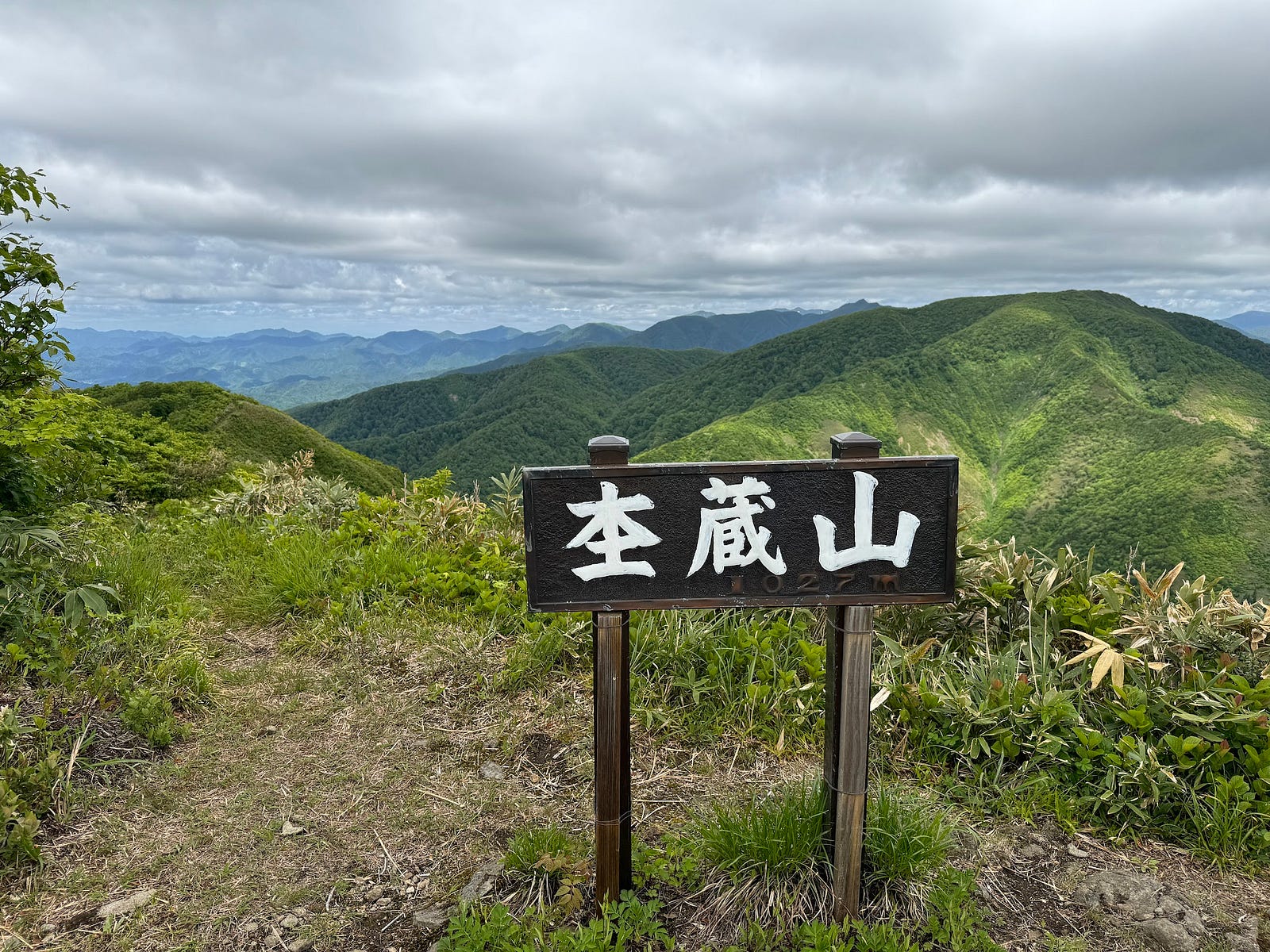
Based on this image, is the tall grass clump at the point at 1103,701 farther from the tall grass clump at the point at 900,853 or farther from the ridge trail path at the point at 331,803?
the ridge trail path at the point at 331,803

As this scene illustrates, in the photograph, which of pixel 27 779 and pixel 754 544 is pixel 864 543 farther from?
pixel 27 779

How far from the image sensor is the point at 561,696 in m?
4.25

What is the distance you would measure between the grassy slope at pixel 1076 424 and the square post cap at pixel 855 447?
36.7 meters

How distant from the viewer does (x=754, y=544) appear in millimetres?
2562

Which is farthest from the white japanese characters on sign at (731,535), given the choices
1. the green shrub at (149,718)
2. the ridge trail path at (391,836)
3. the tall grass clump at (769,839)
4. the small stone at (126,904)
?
the green shrub at (149,718)

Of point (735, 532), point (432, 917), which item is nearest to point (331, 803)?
point (432, 917)

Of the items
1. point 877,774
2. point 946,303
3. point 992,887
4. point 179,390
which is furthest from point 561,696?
point 946,303

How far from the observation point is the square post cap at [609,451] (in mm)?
2506

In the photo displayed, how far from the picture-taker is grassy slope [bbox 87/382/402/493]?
72.6 feet

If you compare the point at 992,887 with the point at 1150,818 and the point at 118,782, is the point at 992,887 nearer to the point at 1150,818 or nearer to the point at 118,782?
the point at 1150,818

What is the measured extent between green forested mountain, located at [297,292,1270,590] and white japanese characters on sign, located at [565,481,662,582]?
40057mm

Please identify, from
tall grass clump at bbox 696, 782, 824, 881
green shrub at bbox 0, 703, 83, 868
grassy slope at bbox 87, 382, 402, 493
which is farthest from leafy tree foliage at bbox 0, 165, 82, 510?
grassy slope at bbox 87, 382, 402, 493

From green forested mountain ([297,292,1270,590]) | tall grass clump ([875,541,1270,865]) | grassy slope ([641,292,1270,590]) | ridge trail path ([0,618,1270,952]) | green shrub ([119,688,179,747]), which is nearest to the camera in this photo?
ridge trail path ([0,618,1270,952])

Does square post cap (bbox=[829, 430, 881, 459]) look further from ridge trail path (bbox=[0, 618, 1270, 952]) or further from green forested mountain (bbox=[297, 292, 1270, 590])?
green forested mountain (bbox=[297, 292, 1270, 590])
